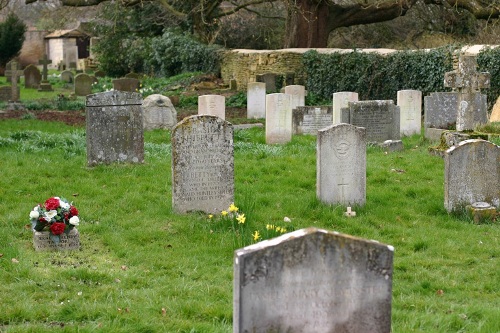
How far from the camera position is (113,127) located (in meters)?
12.4

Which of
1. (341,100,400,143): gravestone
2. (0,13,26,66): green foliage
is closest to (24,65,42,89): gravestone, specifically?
(0,13,26,66): green foliage

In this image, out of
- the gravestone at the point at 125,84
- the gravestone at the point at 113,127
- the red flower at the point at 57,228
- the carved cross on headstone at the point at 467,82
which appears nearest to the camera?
the red flower at the point at 57,228

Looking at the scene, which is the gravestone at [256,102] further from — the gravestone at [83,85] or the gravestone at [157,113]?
the gravestone at [83,85]

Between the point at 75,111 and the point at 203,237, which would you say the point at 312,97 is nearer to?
the point at 75,111

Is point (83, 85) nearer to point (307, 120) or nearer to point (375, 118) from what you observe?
point (307, 120)

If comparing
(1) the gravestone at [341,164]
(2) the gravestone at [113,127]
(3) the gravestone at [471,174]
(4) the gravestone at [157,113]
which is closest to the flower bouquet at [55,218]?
(1) the gravestone at [341,164]

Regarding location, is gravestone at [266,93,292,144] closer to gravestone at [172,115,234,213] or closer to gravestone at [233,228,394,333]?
gravestone at [172,115,234,213]

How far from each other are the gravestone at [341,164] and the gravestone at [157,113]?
9.19m

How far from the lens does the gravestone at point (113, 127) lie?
40.1 ft

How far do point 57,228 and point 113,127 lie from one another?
441 cm

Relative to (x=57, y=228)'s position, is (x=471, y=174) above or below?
above

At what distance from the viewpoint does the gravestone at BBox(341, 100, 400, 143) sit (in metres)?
15.6

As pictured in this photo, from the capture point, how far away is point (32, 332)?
5.86m

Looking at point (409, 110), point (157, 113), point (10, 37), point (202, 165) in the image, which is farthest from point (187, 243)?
point (10, 37)
